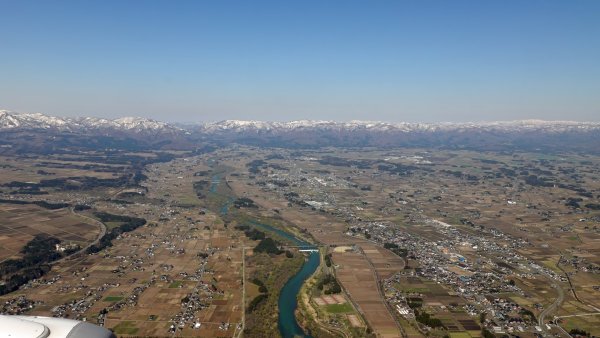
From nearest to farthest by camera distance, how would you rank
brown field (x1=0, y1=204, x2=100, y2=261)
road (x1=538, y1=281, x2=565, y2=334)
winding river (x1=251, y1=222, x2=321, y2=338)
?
1. winding river (x1=251, y1=222, x2=321, y2=338)
2. road (x1=538, y1=281, x2=565, y2=334)
3. brown field (x1=0, y1=204, x2=100, y2=261)

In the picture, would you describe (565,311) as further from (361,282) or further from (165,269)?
(165,269)

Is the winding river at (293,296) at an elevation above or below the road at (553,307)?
below

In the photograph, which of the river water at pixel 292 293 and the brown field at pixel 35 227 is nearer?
the river water at pixel 292 293

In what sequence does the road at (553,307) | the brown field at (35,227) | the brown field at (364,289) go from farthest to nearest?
the brown field at (35,227) < the road at (553,307) < the brown field at (364,289)

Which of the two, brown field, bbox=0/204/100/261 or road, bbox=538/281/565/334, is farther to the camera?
brown field, bbox=0/204/100/261

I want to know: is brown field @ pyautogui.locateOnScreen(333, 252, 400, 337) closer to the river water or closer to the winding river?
the winding river

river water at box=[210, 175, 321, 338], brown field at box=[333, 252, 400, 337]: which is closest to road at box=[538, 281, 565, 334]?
brown field at box=[333, 252, 400, 337]

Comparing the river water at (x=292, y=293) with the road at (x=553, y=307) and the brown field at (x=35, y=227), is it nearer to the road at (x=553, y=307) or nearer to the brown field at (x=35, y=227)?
the road at (x=553, y=307)

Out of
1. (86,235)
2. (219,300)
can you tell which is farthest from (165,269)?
(86,235)

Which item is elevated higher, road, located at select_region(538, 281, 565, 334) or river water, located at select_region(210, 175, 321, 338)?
road, located at select_region(538, 281, 565, 334)

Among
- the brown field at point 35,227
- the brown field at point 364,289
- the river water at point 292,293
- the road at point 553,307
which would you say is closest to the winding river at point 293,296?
the river water at point 292,293

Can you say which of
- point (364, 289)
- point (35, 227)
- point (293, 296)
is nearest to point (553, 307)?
point (364, 289)

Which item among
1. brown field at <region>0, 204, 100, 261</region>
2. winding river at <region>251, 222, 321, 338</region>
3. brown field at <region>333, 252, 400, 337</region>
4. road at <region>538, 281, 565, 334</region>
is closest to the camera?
winding river at <region>251, 222, 321, 338</region>
